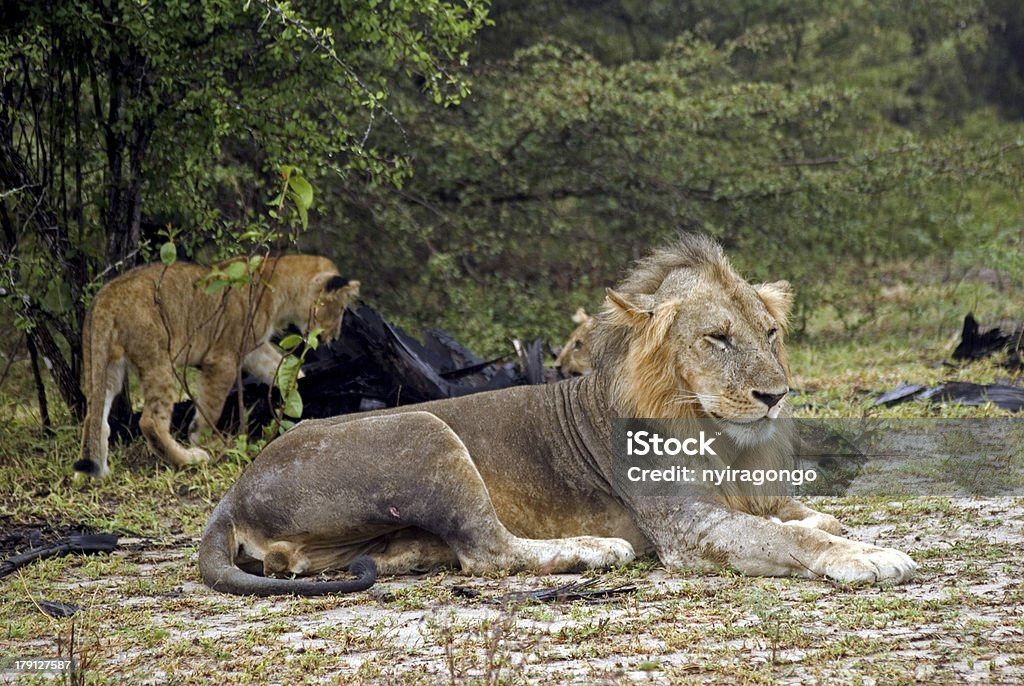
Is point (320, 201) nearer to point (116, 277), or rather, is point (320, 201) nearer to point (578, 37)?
point (116, 277)

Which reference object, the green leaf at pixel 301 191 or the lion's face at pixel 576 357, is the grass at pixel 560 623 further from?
the lion's face at pixel 576 357

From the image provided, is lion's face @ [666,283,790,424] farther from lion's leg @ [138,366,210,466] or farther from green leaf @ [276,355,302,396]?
lion's leg @ [138,366,210,466]

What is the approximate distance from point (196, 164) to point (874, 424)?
4.22m

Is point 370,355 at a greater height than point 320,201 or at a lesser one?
lesser

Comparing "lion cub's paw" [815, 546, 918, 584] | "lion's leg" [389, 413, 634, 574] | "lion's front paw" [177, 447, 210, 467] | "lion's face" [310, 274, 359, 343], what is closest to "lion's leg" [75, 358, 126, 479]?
"lion's front paw" [177, 447, 210, 467]

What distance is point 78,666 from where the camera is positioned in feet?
12.0

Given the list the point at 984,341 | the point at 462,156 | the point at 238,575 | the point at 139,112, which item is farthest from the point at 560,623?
the point at 462,156

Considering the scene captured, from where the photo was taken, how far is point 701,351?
4770 mm

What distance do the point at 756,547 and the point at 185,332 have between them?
13.8 ft

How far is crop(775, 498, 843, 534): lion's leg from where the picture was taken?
191 inches

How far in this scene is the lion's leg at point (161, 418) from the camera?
7.20m

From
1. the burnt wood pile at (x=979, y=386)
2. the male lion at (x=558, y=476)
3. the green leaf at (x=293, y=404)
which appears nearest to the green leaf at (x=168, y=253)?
the green leaf at (x=293, y=404)

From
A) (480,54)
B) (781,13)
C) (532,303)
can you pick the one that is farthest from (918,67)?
(532,303)

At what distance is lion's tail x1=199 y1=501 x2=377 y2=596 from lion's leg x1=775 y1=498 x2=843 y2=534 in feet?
5.18
